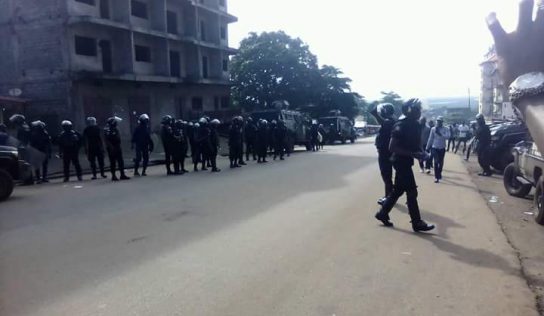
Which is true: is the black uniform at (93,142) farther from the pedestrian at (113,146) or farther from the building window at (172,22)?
the building window at (172,22)

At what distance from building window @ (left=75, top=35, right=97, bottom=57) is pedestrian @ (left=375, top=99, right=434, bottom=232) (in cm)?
2126

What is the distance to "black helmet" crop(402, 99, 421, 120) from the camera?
20.4 ft

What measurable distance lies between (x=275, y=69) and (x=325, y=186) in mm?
32716

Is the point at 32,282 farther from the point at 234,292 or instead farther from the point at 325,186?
the point at 325,186

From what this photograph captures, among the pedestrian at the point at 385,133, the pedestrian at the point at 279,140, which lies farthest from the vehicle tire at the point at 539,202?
the pedestrian at the point at 279,140

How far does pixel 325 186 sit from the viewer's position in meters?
10.5

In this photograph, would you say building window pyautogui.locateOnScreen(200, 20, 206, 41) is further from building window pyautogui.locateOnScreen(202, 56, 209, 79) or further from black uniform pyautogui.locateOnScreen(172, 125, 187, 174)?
black uniform pyautogui.locateOnScreen(172, 125, 187, 174)

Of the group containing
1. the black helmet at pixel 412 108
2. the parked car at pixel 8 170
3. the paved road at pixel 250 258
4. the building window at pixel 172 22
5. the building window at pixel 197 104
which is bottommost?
the paved road at pixel 250 258

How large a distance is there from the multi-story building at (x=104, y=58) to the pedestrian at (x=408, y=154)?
20114mm

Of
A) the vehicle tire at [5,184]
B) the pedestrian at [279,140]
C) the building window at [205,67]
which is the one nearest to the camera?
the vehicle tire at [5,184]

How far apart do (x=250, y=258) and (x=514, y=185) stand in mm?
7175

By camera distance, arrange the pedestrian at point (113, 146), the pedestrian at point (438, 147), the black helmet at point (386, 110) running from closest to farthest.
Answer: the black helmet at point (386, 110)
the pedestrian at point (438, 147)
the pedestrian at point (113, 146)

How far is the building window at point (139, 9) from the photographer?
28609 mm

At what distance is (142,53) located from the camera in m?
29.0
